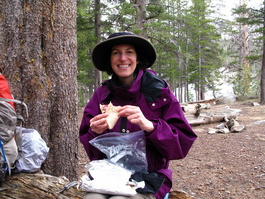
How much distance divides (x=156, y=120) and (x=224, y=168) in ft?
11.7

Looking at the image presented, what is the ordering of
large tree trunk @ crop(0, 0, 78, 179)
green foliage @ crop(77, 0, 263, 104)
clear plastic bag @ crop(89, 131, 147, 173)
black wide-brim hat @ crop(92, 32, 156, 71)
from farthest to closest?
green foliage @ crop(77, 0, 263, 104) < large tree trunk @ crop(0, 0, 78, 179) < black wide-brim hat @ crop(92, 32, 156, 71) < clear plastic bag @ crop(89, 131, 147, 173)

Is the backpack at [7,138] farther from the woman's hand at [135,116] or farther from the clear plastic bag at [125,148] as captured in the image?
the woman's hand at [135,116]

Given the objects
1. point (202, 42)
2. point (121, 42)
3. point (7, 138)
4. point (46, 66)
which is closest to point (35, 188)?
point (7, 138)

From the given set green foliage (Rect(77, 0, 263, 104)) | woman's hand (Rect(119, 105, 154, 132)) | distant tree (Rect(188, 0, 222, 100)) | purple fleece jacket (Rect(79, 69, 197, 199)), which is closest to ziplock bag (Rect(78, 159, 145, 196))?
purple fleece jacket (Rect(79, 69, 197, 199))

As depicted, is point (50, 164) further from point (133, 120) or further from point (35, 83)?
point (133, 120)

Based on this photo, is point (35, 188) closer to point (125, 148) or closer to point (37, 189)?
point (37, 189)

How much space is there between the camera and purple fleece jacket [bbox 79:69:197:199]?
191cm

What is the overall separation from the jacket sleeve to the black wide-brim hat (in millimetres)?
523

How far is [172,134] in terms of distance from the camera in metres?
1.88

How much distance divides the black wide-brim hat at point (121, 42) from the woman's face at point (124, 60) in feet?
0.18

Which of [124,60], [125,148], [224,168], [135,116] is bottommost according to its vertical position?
[224,168]

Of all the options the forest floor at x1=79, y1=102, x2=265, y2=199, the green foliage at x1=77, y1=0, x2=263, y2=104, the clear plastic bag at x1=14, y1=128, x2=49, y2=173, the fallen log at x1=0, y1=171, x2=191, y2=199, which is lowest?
the forest floor at x1=79, y1=102, x2=265, y2=199

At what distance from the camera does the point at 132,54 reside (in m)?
2.23

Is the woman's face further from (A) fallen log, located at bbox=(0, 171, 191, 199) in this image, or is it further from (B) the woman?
(A) fallen log, located at bbox=(0, 171, 191, 199)
